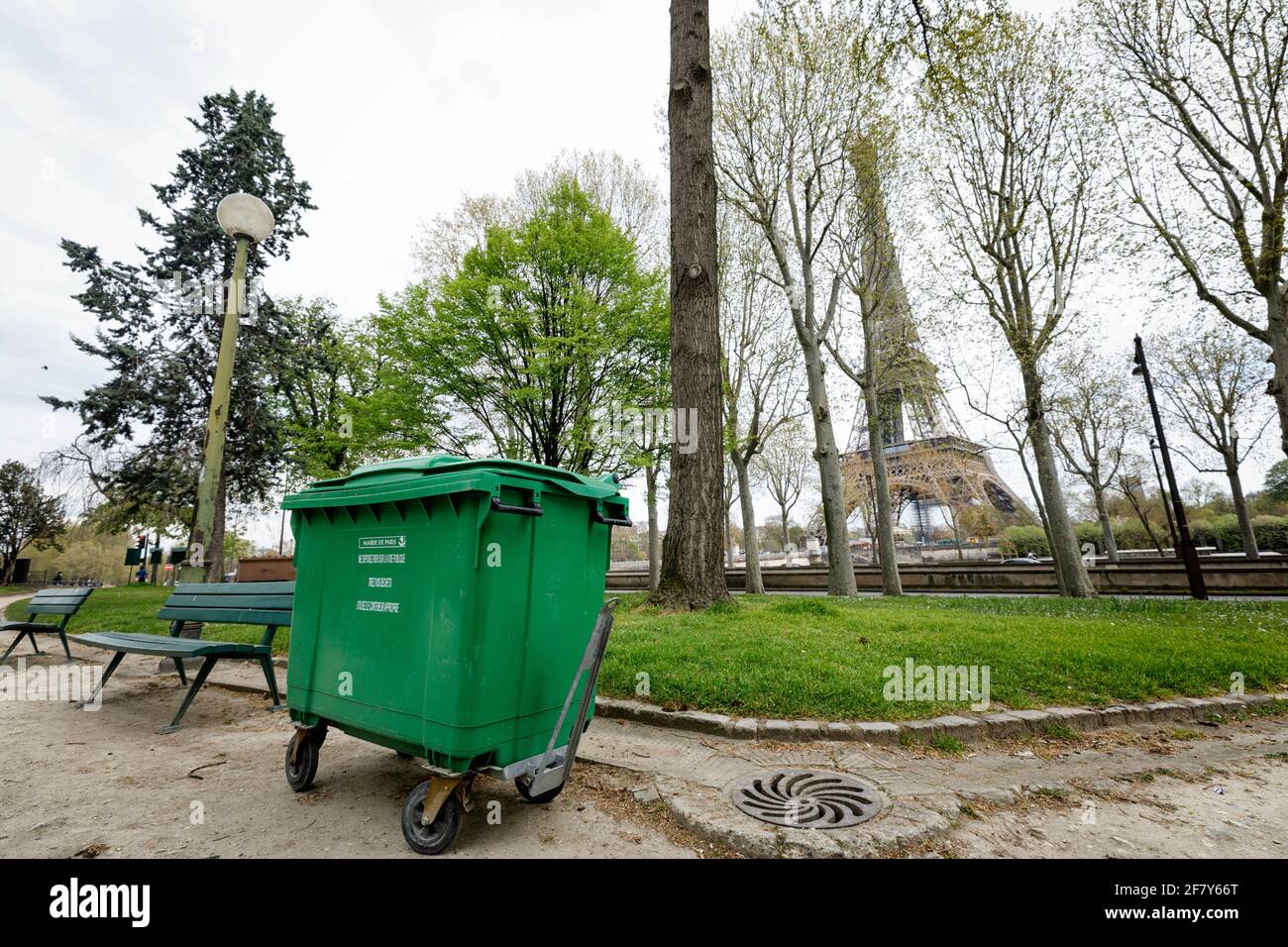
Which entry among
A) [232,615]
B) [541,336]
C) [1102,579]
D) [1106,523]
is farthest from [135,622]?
[1106,523]

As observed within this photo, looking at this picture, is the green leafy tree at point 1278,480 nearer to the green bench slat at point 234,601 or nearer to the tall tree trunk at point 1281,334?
the tall tree trunk at point 1281,334

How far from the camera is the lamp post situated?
23.6 feet

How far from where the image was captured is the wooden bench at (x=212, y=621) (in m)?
4.20

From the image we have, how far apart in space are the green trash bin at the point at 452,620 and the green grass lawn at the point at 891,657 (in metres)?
1.89

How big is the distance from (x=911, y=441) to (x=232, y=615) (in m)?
34.0

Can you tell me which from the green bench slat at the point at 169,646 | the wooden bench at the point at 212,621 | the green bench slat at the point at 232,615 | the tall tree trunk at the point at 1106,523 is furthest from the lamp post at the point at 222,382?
the tall tree trunk at the point at 1106,523

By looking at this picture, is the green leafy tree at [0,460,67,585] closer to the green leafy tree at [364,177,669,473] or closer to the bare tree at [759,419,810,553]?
the green leafy tree at [364,177,669,473]

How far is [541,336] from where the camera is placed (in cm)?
1318

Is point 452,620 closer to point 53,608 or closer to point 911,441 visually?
point 53,608

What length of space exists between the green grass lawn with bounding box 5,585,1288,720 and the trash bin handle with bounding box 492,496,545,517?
2422 millimetres

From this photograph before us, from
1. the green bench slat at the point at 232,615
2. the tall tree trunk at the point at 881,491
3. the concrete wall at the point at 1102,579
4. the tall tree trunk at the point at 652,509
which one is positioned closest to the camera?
the green bench slat at the point at 232,615

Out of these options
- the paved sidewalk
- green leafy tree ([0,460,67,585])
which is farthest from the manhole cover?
green leafy tree ([0,460,67,585])

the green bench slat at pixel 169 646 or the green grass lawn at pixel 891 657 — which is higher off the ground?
the green bench slat at pixel 169 646
